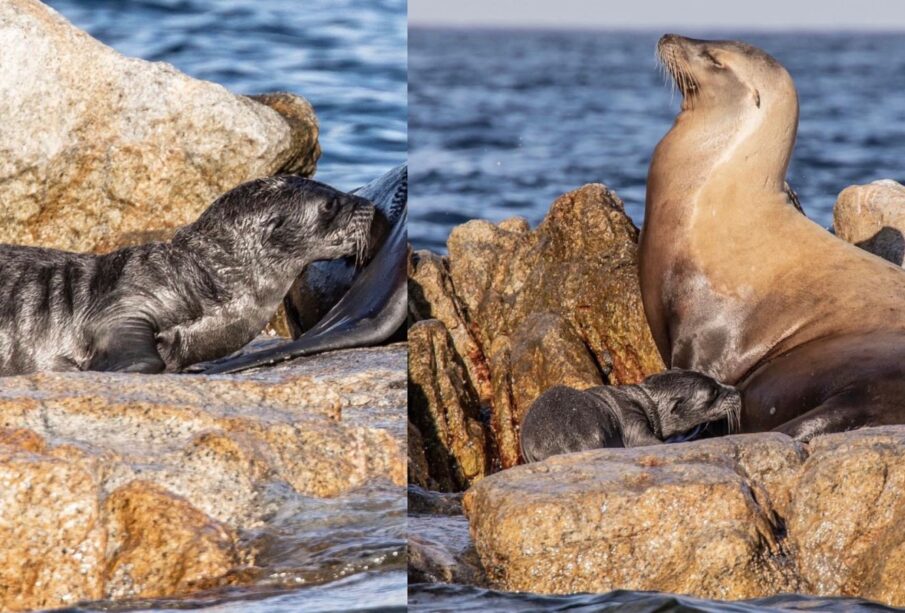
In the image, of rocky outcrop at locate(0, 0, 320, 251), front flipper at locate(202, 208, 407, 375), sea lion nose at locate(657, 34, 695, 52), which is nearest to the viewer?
front flipper at locate(202, 208, 407, 375)

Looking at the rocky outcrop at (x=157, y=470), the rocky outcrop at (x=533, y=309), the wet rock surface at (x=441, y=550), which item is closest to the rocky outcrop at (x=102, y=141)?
the rocky outcrop at (x=533, y=309)

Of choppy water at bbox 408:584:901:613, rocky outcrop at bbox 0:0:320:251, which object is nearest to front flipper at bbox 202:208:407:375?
rocky outcrop at bbox 0:0:320:251

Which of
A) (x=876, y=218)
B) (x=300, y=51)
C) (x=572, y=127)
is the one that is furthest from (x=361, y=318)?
(x=572, y=127)

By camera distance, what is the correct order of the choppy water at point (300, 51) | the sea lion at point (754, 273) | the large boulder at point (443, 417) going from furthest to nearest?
the choppy water at point (300, 51)
the large boulder at point (443, 417)
the sea lion at point (754, 273)

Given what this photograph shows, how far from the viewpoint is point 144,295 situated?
8.53 m

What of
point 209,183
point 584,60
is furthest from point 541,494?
point 584,60

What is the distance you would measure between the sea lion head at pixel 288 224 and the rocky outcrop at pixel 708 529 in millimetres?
2845

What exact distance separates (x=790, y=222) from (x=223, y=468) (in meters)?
4.64

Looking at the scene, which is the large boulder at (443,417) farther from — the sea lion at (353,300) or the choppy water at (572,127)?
the choppy water at (572,127)

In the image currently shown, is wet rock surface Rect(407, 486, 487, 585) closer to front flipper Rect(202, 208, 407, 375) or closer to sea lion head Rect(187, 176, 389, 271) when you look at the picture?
front flipper Rect(202, 208, 407, 375)

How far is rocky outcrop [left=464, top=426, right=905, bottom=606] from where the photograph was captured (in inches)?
241

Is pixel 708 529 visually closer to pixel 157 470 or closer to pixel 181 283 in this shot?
pixel 157 470

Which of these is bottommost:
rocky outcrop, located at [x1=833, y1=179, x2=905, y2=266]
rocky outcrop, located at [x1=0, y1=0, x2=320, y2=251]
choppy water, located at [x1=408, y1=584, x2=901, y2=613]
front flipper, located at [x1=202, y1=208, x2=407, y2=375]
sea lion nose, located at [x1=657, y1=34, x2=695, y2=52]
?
choppy water, located at [x1=408, y1=584, x2=901, y2=613]

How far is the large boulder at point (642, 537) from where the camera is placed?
241 inches
